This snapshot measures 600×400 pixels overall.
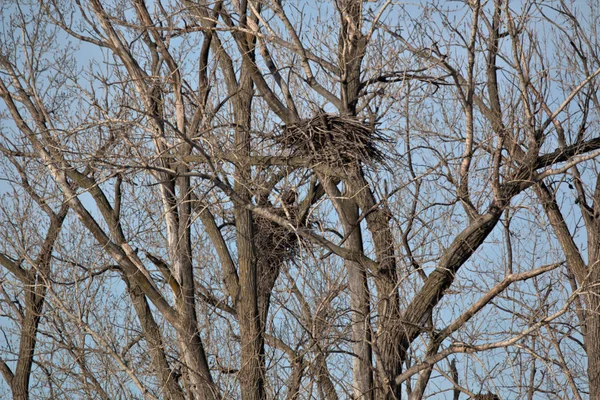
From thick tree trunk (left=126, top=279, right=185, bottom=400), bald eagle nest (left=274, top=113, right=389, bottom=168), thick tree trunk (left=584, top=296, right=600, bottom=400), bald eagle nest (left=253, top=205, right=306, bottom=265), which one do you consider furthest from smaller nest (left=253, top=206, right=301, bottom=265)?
thick tree trunk (left=584, top=296, right=600, bottom=400)

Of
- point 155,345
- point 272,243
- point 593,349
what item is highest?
point 272,243

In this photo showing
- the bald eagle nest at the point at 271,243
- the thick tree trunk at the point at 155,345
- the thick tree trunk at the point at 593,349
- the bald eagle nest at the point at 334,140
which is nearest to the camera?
the bald eagle nest at the point at 334,140

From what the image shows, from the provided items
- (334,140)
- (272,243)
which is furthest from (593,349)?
(334,140)

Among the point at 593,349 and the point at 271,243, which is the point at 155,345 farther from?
the point at 593,349

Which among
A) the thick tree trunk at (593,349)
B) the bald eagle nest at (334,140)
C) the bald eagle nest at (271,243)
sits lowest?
A: the thick tree trunk at (593,349)

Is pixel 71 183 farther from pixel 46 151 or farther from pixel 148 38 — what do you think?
pixel 148 38

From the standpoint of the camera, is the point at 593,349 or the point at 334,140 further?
the point at 593,349

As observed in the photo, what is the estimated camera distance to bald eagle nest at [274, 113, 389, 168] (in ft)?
20.6

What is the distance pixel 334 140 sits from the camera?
6.38 meters

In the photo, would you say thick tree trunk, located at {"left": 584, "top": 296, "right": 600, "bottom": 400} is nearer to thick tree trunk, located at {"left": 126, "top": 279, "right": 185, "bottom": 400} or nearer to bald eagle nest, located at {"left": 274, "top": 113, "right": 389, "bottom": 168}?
bald eagle nest, located at {"left": 274, "top": 113, "right": 389, "bottom": 168}

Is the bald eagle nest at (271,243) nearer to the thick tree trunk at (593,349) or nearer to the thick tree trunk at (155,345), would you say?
the thick tree trunk at (155,345)

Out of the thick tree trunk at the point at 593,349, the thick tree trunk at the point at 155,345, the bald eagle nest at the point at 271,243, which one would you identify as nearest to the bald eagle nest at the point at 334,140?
the bald eagle nest at the point at 271,243

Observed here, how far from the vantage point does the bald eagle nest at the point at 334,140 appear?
20.6 ft

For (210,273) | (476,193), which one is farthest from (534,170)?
(210,273)
